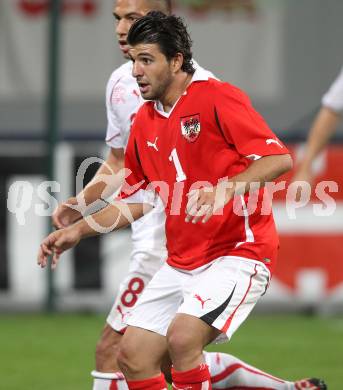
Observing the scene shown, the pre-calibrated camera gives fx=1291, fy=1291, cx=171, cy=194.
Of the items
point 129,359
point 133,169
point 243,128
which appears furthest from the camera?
point 133,169

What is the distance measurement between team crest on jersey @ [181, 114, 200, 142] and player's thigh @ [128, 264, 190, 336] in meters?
0.67

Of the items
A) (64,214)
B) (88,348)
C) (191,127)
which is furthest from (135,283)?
(88,348)

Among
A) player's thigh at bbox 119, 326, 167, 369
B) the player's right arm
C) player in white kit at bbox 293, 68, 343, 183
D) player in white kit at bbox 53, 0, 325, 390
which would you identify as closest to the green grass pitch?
player in white kit at bbox 53, 0, 325, 390

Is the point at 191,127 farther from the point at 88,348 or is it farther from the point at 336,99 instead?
the point at 88,348

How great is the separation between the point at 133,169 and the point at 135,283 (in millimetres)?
777

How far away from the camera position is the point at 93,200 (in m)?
6.86

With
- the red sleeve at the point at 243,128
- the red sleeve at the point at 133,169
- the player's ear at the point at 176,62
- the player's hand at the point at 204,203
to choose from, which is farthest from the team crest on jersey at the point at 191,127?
the player's hand at the point at 204,203

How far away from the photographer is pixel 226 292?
595 centimetres

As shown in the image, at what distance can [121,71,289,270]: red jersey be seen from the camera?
5945 mm

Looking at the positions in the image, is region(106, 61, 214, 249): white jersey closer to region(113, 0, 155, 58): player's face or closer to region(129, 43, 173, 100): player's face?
region(113, 0, 155, 58): player's face

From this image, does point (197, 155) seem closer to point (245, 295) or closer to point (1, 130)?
point (245, 295)

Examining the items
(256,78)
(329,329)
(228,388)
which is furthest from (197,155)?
(256,78)

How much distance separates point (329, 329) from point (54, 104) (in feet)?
11.4

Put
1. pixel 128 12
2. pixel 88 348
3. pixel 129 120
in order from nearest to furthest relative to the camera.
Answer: pixel 128 12 → pixel 129 120 → pixel 88 348
